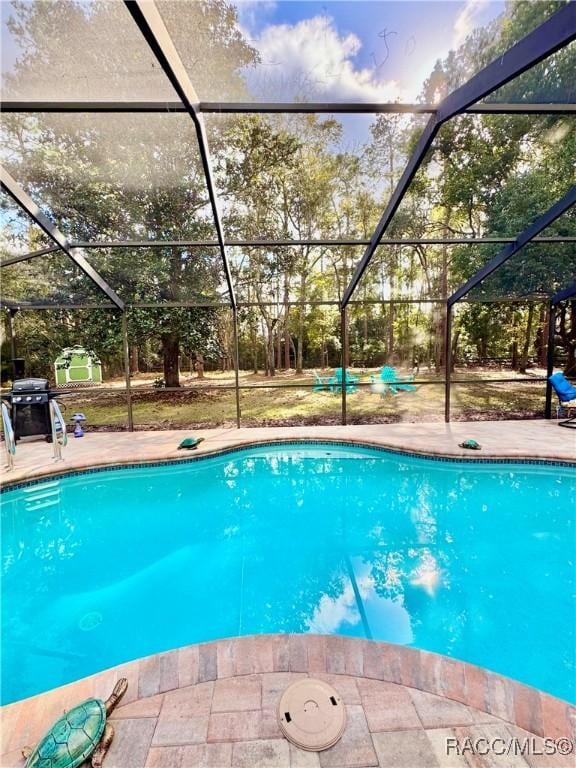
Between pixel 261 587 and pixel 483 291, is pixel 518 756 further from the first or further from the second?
pixel 483 291

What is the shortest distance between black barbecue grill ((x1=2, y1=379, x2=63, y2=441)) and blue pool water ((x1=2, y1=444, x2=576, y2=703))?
6.67ft

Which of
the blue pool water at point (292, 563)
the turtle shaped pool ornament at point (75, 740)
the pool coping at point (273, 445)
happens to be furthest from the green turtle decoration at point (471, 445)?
the turtle shaped pool ornament at point (75, 740)

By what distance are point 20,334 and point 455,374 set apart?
11269 mm

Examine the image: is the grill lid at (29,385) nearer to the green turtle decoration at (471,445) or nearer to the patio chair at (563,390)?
the green turtle decoration at (471,445)

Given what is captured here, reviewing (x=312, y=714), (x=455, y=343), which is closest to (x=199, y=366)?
(x=455, y=343)

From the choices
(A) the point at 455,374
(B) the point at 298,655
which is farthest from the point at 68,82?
(A) the point at 455,374

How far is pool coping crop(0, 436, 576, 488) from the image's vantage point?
212 inches

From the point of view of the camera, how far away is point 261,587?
3172 mm

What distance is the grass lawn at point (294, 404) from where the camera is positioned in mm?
9461

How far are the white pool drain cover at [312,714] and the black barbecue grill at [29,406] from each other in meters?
6.57

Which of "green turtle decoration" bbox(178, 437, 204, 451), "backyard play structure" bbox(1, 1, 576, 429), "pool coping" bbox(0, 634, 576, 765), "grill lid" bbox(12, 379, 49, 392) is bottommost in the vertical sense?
"pool coping" bbox(0, 634, 576, 765)

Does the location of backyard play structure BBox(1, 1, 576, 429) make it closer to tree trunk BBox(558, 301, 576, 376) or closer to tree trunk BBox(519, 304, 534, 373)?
tree trunk BBox(558, 301, 576, 376)

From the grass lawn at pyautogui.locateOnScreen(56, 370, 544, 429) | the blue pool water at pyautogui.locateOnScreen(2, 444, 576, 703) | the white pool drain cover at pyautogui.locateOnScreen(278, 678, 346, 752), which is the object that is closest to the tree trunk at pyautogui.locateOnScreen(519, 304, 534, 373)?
the grass lawn at pyautogui.locateOnScreen(56, 370, 544, 429)

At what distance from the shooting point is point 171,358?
9.36 meters
